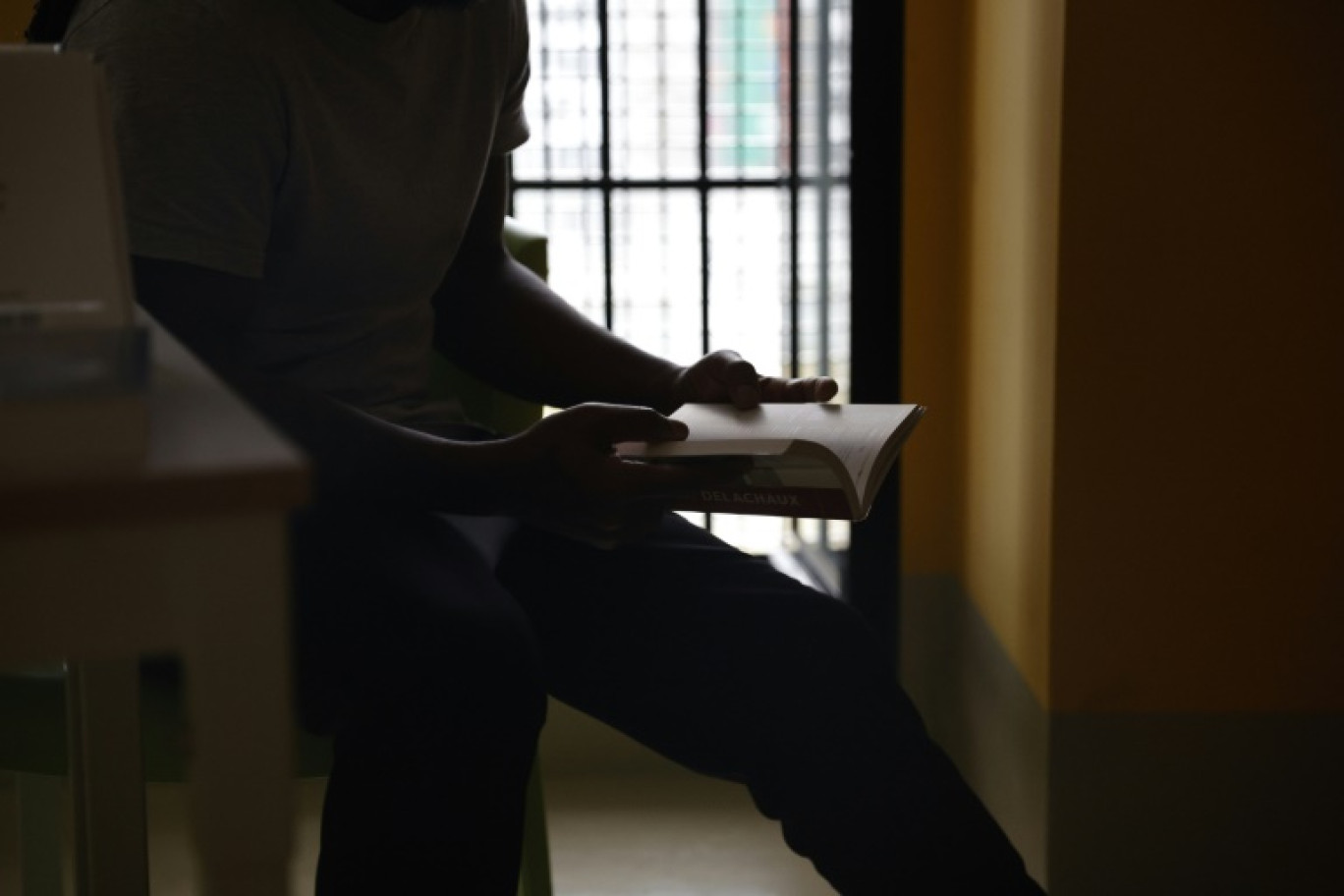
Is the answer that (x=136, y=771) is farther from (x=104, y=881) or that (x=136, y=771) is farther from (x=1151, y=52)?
(x=1151, y=52)

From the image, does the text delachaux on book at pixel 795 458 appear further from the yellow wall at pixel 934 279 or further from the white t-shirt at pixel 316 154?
the yellow wall at pixel 934 279

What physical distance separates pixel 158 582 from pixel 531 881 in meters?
1.02

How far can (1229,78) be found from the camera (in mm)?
1653

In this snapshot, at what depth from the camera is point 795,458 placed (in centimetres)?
122

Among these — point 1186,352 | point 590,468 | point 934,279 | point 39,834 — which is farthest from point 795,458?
point 934,279

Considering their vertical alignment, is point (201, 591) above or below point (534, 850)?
above

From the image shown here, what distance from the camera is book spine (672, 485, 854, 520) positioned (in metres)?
1.24

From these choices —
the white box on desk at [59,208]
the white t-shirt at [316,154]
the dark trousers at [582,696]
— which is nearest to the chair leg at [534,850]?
the dark trousers at [582,696]

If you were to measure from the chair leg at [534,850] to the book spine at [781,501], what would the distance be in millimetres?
396

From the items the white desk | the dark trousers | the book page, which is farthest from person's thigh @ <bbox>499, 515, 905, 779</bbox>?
the white desk

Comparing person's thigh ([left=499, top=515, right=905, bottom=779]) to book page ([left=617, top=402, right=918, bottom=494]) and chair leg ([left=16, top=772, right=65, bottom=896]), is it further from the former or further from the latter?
chair leg ([left=16, top=772, right=65, bottom=896])

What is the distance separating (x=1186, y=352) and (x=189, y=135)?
1.02 m

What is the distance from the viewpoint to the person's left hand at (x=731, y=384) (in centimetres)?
143

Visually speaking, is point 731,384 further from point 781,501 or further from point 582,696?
point 582,696
